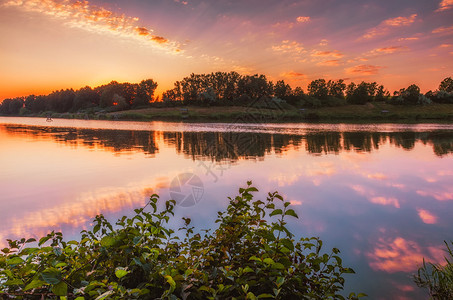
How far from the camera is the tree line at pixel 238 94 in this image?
396ft

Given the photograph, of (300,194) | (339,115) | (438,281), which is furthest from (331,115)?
(438,281)

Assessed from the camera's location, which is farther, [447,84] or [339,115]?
[447,84]

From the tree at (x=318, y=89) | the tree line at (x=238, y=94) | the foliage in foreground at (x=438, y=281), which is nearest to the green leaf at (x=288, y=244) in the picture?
the foliage in foreground at (x=438, y=281)

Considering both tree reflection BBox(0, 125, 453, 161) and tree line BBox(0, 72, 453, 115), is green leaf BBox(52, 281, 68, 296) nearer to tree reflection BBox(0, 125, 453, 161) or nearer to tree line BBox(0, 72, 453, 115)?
tree reflection BBox(0, 125, 453, 161)

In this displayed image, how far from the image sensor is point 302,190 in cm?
1220

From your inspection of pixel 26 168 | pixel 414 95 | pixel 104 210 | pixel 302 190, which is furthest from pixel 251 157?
pixel 414 95

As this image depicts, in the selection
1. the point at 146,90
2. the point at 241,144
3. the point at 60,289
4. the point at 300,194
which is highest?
the point at 146,90

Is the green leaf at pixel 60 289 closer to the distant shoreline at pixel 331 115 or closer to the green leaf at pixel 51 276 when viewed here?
the green leaf at pixel 51 276

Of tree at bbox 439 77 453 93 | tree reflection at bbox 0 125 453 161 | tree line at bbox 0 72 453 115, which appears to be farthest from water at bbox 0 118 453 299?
tree at bbox 439 77 453 93

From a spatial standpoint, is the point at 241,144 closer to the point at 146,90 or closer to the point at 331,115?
the point at 331,115

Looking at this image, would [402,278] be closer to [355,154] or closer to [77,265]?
[77,265]

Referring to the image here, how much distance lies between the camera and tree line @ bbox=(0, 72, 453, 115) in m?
121

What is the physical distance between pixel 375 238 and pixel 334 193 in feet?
14.0

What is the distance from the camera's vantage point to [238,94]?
15162cm
